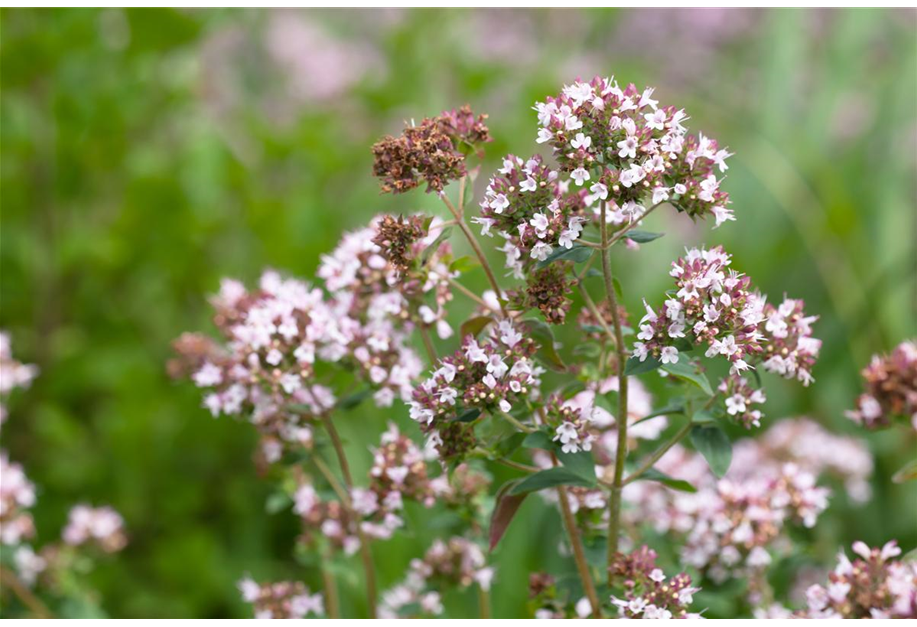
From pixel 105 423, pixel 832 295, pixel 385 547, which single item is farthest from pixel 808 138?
pixel 105 423

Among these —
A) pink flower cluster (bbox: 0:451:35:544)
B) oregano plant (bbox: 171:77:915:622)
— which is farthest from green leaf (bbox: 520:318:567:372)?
pink flower cluster (bbox: 0:451:35:544)

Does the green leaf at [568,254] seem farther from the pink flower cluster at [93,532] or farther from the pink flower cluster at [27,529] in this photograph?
the pink flower cluster at [93,532]

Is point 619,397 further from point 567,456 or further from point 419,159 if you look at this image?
point 419,159

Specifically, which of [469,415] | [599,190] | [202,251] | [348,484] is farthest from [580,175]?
[202,251]

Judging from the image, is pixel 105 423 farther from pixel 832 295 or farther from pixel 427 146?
pixel 832 295

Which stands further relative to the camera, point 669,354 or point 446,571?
point 446,571

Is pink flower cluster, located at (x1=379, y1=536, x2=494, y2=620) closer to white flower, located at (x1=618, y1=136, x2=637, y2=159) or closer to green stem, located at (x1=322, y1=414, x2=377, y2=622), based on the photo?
green stem, located at (x1=322, y1=414, x2=377, y2=622)
